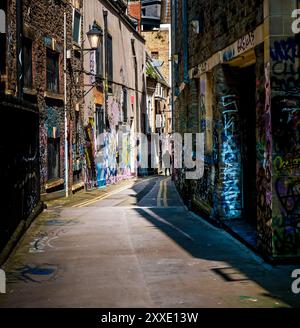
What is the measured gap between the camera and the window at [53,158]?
67.7 feet

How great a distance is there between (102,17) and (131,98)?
9.04m

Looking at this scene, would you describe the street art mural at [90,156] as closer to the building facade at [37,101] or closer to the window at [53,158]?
the building facade at [37,101]

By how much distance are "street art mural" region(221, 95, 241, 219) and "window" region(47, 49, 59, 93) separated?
9.49m

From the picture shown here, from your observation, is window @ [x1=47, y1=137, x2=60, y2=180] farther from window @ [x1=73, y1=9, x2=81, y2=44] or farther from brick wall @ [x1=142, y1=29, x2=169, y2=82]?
brick wall @ [x1=142, y1=29, x2=169, y2=82]

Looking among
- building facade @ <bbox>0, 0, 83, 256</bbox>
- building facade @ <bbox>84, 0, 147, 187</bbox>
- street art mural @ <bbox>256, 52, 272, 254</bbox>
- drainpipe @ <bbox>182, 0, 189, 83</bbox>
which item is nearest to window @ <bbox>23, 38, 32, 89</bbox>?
building facade @ <bbox>0, 0, 83, 256</bbox>

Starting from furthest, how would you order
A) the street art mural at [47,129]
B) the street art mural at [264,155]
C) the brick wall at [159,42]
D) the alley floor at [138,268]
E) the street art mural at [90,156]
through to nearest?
the brick wall at [159,42] < the street art mural at [90,156] < the street art mural at [47,129] < the street art mural at [264,155] < the alley floor at [138,268]

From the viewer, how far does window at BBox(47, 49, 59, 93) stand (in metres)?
20.8

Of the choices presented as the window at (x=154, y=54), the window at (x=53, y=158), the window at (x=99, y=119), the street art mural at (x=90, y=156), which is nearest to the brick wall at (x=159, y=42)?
the window at (x=154, y=54)

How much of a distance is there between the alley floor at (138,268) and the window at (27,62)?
538cm

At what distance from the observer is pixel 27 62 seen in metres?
18.5

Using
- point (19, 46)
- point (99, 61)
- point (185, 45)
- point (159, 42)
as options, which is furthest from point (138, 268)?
point (159, 42)

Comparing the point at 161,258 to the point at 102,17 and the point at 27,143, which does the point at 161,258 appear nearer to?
the point at 27,143

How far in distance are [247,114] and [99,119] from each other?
51.9 feet
